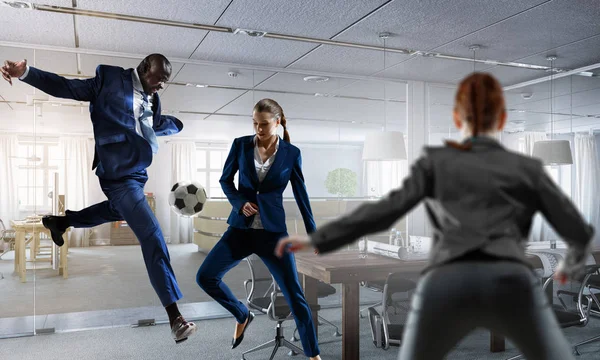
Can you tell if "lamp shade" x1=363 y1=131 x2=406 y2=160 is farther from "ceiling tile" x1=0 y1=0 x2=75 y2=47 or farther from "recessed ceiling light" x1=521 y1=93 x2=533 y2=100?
"ceiling tile" x1=0 y1=0 x2=75 y2=47

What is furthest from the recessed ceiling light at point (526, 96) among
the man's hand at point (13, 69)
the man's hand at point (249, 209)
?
the man's hand at point (13, 69)

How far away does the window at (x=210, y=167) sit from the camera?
555 cm

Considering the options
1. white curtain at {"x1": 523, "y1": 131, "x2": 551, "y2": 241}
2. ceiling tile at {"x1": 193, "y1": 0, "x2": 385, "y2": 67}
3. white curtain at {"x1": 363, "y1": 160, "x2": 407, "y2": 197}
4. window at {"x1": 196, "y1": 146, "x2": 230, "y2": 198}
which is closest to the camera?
ceiling tile at {"x1": 193, "y1": 0, "x2": 385, "y2": 67}

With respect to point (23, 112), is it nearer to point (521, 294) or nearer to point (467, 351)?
point (467, 351)

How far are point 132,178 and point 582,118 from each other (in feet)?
15.1

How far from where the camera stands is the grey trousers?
1.45m

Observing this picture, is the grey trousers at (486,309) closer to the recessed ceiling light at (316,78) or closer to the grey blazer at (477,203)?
the grey blazer at (477,203)

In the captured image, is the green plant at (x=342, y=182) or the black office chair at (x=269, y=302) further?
the green plant at (x=342, y=182)

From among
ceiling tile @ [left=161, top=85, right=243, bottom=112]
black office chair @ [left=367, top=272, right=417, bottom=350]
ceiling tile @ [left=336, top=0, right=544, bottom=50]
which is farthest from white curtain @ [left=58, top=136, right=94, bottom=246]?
black office chair @ [left=367, top=272, right=417, bottom=350]

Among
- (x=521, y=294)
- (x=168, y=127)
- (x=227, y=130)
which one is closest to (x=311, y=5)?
(x=168, y=127)

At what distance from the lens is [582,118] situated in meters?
5.59

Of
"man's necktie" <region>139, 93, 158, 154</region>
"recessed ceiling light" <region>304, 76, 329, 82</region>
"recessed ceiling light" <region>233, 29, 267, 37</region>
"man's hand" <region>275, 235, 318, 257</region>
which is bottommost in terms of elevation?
"man's hand" <region>275, 235, 318, 257</region>

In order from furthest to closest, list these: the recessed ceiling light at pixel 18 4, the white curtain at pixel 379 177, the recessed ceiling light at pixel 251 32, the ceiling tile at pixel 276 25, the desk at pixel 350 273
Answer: the white curtain at pixel 379 177
the recessed ceiling light at pixel 251 32
the ceiling tile at pixel 276 25
the recessed ceiling light at pixel 18 4
the desk at pixel 350 273

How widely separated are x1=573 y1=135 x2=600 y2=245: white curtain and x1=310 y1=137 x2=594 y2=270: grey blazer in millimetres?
4719
